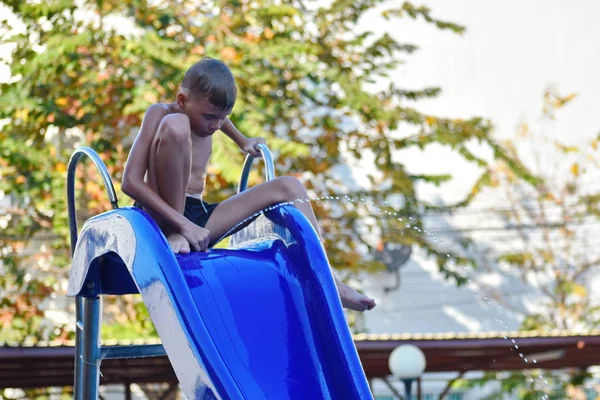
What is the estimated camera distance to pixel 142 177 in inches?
151

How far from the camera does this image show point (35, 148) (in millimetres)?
9492

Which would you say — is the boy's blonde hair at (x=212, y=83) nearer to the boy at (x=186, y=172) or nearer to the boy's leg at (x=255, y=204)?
the boy at (x=186, y=172)

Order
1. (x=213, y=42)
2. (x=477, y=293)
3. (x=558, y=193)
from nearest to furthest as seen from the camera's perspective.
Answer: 1. (x=213, y=42)
2. (x=558, y=193)
3. (x=477, y=293)

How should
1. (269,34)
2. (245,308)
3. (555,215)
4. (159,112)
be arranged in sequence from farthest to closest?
1. (555,215)
2. (269,34)
3. (159,112)
4. (245,308)

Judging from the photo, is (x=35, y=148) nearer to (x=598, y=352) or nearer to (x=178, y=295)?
(x=598, y=352)

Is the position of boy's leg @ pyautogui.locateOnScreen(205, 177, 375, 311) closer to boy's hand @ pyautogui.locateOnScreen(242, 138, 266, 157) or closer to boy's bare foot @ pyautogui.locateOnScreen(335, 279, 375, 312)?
boy's bare foot @ pyautogui.locateOnScreen(335, 279, 375, 312)

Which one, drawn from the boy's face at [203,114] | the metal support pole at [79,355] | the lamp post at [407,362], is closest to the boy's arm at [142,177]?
the boy's face at [203,114]

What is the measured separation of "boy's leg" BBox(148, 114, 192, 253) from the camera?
12.3 feet

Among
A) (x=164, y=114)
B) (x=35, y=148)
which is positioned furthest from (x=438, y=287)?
(x=164, y=114)

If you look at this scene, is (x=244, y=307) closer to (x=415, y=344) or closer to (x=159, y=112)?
(x=159, y=112)

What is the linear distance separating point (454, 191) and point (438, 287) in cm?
166

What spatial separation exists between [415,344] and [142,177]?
4.48 m

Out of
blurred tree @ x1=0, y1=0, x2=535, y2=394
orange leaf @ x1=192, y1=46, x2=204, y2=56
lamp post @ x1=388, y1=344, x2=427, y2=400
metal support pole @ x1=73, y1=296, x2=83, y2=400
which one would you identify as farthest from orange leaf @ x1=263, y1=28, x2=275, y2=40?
metal support pole @ x1=73, y1=296, x2=83, y2=400

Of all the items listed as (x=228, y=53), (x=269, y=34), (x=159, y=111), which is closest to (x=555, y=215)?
(x=269, y=34)
